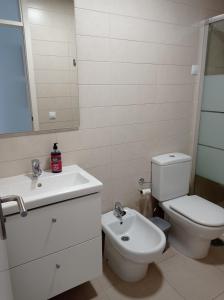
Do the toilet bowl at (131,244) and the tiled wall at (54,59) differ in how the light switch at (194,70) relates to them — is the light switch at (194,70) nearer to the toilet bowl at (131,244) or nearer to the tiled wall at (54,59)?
the tiled wall at (54,59)

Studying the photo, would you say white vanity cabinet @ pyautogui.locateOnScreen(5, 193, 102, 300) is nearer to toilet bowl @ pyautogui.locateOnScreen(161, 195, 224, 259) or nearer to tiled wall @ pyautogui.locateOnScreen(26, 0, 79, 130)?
tiled wall @ pyautogui.locateOnScreen(26, 0, 79, 130)

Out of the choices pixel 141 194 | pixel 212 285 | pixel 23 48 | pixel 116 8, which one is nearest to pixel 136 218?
pixel 141 194

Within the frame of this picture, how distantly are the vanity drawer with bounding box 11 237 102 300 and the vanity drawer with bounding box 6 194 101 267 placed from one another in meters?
0.05

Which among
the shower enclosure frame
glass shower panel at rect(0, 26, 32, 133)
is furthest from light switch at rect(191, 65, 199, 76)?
glass shower panel at rect(0, 26, 32, 133)

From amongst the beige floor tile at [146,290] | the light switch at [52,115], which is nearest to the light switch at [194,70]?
the light switch at [52,115]

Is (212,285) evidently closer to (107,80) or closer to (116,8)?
(107,80)

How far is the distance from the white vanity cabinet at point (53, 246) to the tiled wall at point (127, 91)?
0.46 metres

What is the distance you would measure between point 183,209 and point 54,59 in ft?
4.90

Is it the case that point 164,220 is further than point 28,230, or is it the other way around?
point 164,220

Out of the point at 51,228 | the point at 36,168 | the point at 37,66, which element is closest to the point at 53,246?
the point at 51,228

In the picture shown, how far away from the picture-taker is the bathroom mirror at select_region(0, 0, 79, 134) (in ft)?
4.33

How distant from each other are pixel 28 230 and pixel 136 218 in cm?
94

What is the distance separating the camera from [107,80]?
1656mm

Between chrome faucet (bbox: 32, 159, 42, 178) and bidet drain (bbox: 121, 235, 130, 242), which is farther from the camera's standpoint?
bidet drain (bbox: 121, 235, 130, 242)
